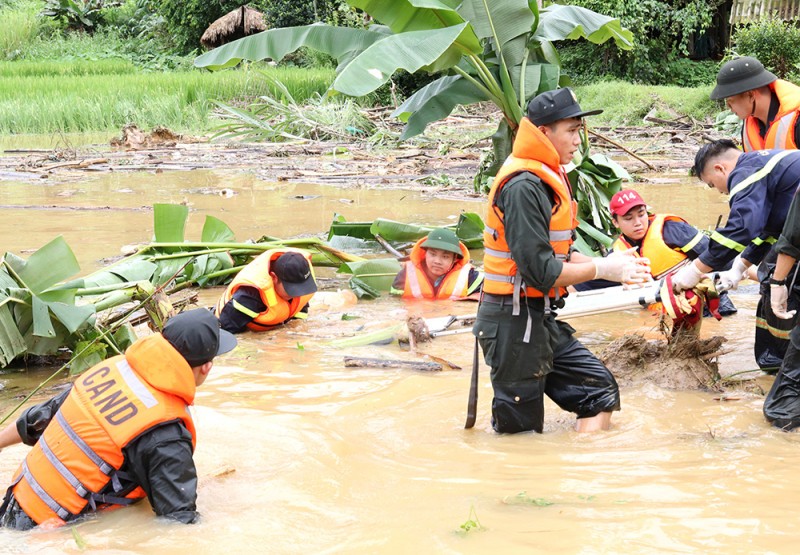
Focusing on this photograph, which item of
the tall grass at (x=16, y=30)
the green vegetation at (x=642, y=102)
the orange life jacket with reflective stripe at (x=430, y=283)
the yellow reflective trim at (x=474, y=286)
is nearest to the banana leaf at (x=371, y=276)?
the orange life jacket with reflective stripe at (x=430, y=283)

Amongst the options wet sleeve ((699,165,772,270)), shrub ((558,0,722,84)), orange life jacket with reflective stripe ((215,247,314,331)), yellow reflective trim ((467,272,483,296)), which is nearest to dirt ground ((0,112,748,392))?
shrub ((558,0,722,84))

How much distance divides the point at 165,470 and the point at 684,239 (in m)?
4.93

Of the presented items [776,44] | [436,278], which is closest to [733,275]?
[436,278]

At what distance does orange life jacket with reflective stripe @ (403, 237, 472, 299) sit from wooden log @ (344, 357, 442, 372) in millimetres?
1885

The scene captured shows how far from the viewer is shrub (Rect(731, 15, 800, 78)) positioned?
61.6 ft

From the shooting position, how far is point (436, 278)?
26.8 ft

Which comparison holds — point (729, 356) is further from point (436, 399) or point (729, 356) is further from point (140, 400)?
point (140, 400)

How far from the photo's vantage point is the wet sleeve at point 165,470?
3545mm

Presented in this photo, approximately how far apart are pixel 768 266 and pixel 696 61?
70.7 feet

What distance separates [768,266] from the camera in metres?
5.20

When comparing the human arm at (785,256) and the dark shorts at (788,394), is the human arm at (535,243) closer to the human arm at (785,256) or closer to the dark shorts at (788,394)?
the human arm at (785,256)

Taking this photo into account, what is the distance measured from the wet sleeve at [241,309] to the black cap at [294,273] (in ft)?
0.80

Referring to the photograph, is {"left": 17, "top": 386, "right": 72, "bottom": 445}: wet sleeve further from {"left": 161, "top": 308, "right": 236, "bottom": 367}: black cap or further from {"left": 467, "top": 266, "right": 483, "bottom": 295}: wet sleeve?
{"left": 467, "top": 266, "right": 483, "bottom": 295}: wet sleeve

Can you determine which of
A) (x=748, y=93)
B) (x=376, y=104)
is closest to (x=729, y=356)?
(x=748, y=93)
